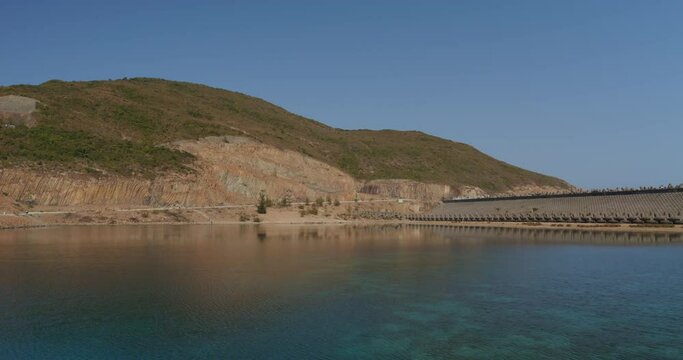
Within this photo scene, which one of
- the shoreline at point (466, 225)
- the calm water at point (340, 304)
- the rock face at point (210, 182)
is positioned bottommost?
the calm water at point (340, 304)

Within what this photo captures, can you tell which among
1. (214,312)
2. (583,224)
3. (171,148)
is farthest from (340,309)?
(171,148)

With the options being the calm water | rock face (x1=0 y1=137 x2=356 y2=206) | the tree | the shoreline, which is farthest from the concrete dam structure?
the calm water

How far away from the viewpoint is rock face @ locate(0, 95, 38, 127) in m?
103

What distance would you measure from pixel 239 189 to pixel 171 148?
1790 cm

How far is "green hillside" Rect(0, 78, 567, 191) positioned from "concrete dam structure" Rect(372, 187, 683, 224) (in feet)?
127

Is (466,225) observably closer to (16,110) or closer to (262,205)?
(262,205)

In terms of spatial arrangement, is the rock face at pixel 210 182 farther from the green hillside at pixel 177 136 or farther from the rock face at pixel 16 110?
the rock face at pixel 16 110

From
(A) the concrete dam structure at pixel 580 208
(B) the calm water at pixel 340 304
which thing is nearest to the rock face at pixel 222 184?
(A) the concrete dam structure at pixel 580 208

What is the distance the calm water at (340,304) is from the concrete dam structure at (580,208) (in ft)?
83.4

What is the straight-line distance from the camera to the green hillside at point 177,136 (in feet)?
321

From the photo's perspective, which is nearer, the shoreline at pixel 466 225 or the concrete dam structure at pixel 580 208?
the shoreline at pixel 466 225

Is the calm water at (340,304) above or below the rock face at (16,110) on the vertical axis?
below

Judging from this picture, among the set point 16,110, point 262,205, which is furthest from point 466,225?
point 16,110

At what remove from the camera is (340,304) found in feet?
82.9
